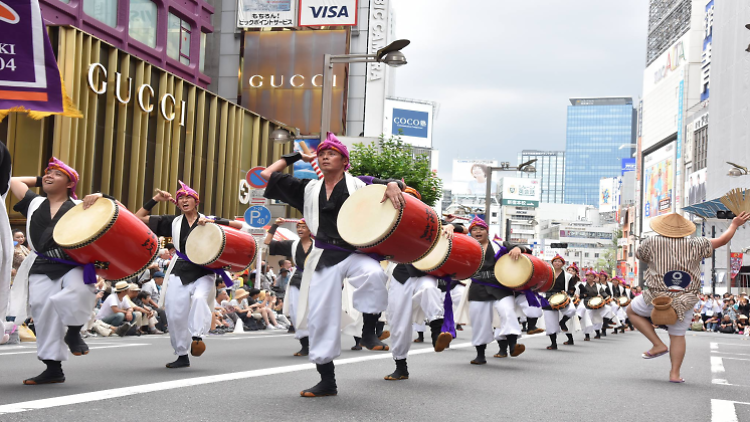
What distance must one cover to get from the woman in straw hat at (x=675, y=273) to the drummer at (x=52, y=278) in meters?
5.66

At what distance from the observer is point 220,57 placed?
46.3 m

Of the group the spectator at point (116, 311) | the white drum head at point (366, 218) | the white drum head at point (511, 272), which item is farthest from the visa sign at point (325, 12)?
the white drum head at point (366, 218)

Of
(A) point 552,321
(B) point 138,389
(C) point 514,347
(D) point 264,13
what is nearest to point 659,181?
(D) point 264,13

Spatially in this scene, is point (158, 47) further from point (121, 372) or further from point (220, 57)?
point (121, 372)

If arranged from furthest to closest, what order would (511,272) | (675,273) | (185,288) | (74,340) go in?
1. (511,272)
2. (675,273)
3. (185,288)
4. (74,340)

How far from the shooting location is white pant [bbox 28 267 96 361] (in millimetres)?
7340

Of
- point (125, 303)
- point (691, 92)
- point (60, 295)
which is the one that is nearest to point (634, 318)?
point (60, 295)

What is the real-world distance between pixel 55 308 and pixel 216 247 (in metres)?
2.55

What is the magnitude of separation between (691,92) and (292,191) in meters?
103

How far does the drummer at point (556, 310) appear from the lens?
16703 mm

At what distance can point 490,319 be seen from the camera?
39.0 feet

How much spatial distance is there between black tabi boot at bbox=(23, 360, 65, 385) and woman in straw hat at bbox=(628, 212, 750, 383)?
231 inches

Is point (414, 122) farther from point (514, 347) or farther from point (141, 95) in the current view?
point (514, 347)

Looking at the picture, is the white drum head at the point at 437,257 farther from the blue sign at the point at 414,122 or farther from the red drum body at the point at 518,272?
the blue sign at the point at 414,122
